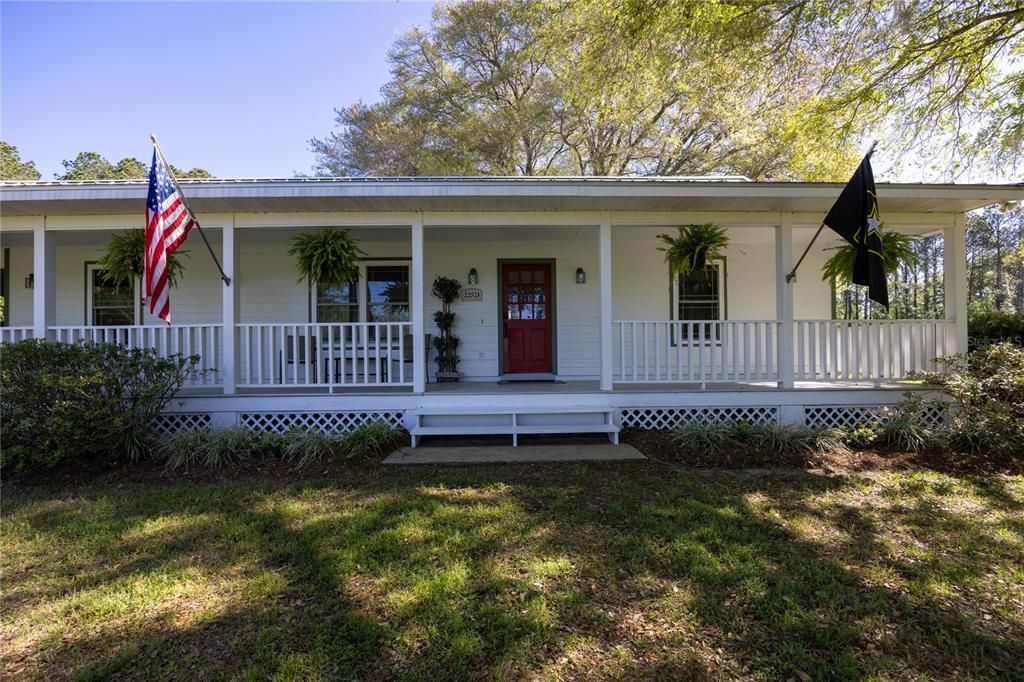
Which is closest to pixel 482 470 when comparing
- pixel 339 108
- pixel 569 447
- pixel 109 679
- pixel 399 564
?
pixel 569 447

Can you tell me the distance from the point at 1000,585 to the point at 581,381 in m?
5.74

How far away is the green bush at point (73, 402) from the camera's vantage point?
4699 mm

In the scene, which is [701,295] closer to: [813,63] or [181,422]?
[813,63]

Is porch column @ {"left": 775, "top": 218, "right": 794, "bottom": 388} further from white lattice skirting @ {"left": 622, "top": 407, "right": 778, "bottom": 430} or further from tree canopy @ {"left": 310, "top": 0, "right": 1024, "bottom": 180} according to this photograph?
tree canopy @ {"left": 310, "top": 0, "right": 1024, "bottom": 180}

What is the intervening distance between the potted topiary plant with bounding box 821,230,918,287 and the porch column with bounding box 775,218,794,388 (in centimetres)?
50

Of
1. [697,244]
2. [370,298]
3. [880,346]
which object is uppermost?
[697,244]

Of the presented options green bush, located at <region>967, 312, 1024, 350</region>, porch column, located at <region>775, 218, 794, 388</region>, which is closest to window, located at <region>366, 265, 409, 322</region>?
porch column, located at <region>775, 218, 794, 388</region>

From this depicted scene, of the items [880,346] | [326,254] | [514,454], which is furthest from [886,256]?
[326,254]

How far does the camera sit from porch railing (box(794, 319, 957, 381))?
6492 millimetres

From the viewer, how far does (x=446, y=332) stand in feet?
28.4

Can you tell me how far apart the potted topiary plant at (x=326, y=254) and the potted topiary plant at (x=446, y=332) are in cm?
248

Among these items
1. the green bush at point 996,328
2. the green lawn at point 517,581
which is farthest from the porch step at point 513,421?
the green bush at point 996,328

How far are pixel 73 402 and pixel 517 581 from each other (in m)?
4.96

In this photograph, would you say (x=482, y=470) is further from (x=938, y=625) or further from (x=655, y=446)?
(x=938, y=625)
